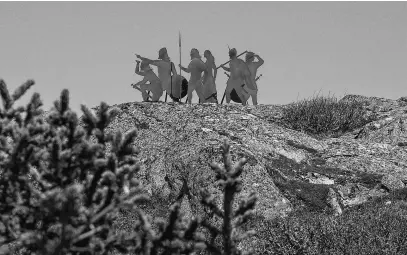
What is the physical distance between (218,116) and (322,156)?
195cm

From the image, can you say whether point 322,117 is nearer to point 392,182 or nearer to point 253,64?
point 253,64

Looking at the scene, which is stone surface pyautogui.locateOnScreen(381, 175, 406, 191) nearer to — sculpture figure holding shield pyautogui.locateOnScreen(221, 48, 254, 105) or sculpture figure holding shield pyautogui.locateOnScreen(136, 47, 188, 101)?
sculpture figure holding shield pyautogui.locateOnScreen(221, 48, 254, 105)

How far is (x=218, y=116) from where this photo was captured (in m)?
10.5

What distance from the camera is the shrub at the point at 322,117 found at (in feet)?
41.9

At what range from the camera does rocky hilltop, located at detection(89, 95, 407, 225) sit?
830 centimetres

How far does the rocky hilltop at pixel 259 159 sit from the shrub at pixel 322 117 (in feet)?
5.02

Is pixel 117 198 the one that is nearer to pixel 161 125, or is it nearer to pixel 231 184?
pixel 231 184

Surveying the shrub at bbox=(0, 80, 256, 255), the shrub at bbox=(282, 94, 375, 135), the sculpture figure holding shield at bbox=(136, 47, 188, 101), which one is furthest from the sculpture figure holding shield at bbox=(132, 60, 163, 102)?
the shrub at bbox=(0, 80, 256, 255)

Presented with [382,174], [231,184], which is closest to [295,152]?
[382,174]

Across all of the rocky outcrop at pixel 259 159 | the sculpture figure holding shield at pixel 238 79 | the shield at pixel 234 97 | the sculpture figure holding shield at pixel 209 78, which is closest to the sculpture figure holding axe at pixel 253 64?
the sculpture figure holding shield at pixel 238 79

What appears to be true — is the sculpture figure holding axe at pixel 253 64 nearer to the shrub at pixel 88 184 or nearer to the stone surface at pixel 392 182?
the stone surface at pixel 392 182

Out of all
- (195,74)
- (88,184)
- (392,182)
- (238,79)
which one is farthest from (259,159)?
(88,184)

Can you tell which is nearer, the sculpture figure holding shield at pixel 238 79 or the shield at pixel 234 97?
the sculpture figure holding shield at pixel 238 79

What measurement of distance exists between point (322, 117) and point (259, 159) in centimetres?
427
